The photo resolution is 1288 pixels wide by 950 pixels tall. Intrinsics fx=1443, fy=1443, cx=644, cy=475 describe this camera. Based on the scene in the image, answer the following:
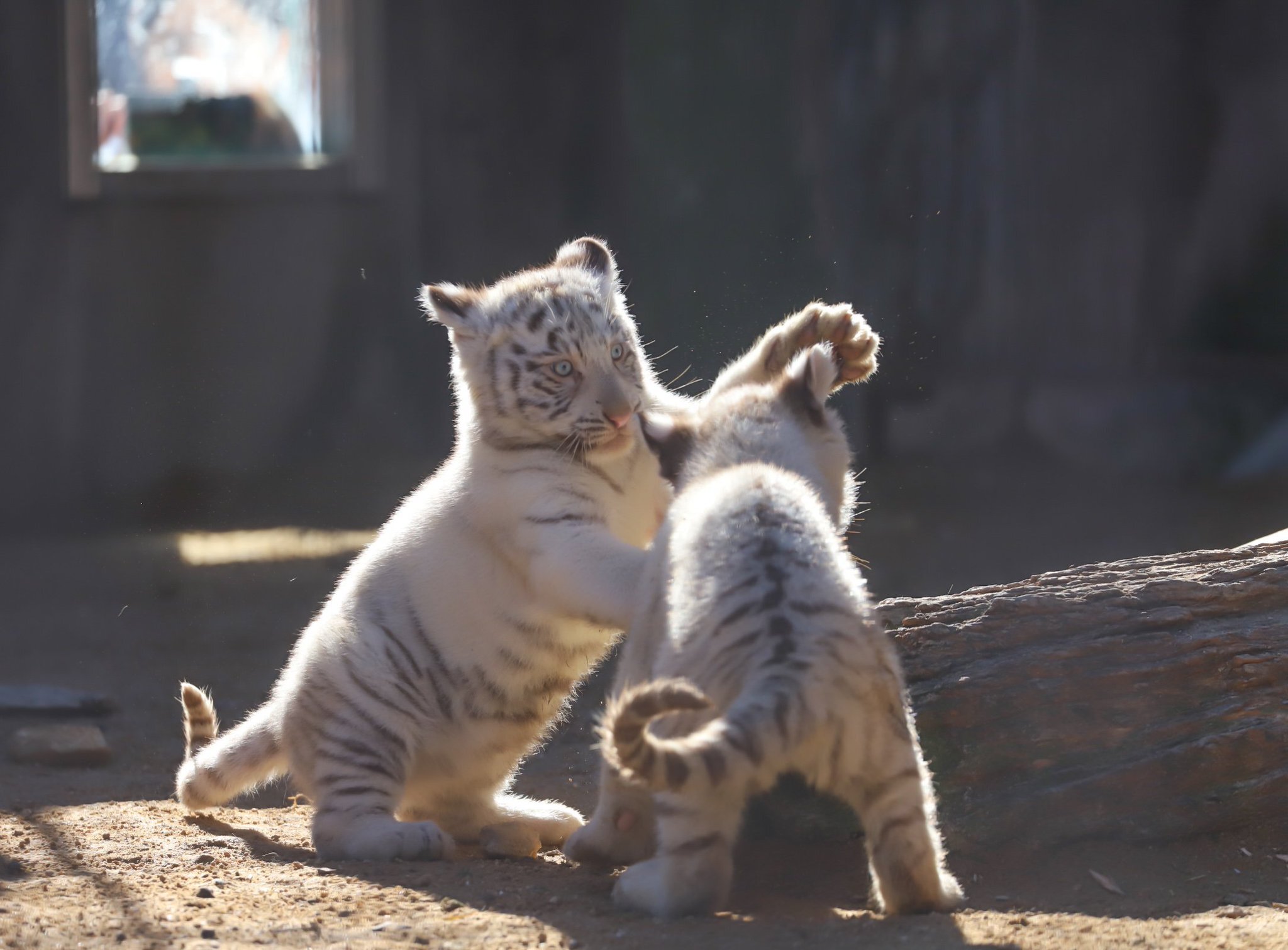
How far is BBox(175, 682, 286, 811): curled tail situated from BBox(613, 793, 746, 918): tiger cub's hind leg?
4.85 feet

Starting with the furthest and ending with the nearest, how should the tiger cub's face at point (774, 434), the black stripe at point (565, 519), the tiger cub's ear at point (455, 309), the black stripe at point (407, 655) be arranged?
the tiger cub's ear at point (455, 309) < the black stripe at point (407, 655) < the black stripe at point (565, 519) < the tiger cub's face at point (774, 434)

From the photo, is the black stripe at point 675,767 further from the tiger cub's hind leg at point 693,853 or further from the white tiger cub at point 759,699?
the tiger cub's hind leg at point 693,853

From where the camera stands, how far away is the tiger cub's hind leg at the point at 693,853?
2.66 meters

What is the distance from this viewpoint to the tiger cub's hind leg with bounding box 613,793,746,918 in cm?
266

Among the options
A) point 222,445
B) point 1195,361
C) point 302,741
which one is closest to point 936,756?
point 302,741

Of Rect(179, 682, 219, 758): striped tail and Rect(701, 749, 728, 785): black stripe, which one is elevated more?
Rect(701, 749, 728, 785): black stripe

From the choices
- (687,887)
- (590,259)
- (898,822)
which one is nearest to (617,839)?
(687,887)

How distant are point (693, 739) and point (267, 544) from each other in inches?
215

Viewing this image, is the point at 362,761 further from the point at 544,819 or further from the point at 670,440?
the point at 670,440

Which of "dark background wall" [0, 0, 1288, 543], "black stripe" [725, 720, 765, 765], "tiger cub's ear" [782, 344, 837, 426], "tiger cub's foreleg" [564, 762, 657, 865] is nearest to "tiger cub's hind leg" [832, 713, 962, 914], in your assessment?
"black stripe" [725, 720, 765, 765]

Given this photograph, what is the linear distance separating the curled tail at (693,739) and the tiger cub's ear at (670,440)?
840mm

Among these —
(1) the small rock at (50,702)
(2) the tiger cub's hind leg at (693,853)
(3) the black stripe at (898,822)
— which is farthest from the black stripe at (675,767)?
(1) the small rock at (50,702)

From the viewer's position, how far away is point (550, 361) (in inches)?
149

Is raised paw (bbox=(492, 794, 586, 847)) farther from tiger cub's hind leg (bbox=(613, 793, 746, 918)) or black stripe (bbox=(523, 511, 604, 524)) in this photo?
tiger cub's hind leg (bbox=(613, 793, 746, 918))
